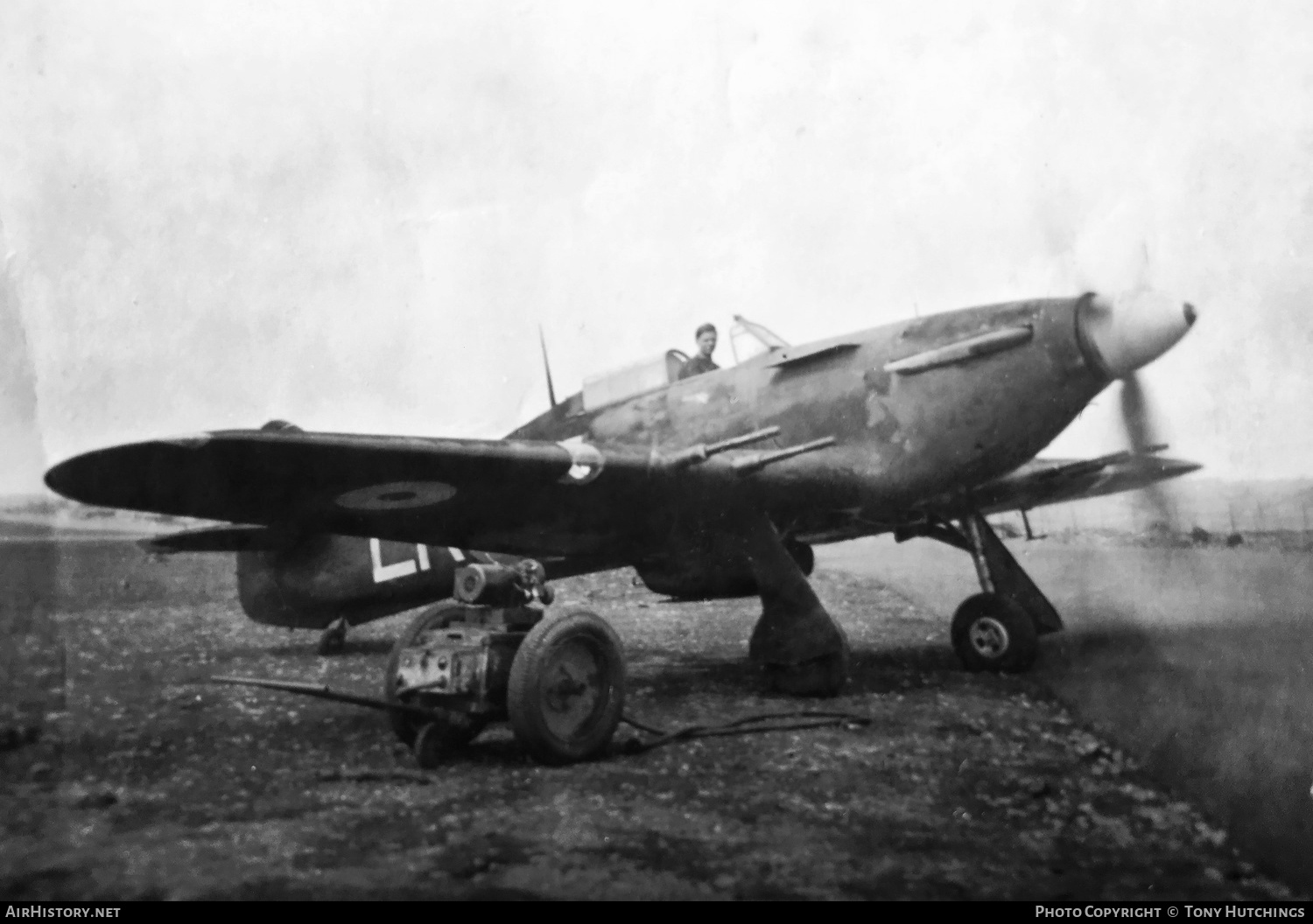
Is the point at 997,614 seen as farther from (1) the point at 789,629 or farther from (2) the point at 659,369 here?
(2) the point at 659,369

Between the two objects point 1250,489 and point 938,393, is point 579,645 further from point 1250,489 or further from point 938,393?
point 1250,489

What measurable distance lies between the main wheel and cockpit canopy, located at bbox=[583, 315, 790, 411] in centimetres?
274

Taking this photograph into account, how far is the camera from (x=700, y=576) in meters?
5.05

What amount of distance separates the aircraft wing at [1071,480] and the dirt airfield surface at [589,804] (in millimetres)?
1434

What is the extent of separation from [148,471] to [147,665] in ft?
10.2

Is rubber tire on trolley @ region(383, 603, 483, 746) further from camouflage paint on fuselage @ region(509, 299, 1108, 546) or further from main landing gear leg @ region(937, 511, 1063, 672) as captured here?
main landing gear leg @ region(937, 511, 1063, 672)

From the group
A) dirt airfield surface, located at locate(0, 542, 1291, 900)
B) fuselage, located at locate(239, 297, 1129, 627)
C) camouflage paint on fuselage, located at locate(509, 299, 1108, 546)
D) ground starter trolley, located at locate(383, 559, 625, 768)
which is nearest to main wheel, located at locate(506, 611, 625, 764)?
ground starter trolley, located at locate(383, 559, 625, 768)

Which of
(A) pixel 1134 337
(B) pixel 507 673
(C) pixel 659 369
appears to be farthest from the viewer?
(C) pixel 659 369

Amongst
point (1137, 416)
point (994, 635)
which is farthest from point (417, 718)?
point (1137, 416)

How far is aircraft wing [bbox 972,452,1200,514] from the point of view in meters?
5.11

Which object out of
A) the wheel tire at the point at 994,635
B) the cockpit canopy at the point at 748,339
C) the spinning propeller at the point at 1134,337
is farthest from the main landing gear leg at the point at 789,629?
the spinning propeller at the point at 1134,337

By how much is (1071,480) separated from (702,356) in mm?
2666

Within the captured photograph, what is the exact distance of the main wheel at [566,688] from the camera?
3199 millimetres
